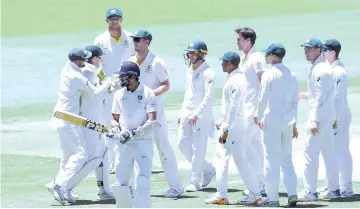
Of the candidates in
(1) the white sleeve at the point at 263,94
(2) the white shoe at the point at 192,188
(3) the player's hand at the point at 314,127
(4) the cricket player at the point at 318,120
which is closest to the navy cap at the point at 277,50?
(1) the white sleeve at the point at 263,94

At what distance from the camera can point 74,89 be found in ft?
53.1

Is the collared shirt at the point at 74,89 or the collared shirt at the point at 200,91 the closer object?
the collared shirt at the point at 74,89

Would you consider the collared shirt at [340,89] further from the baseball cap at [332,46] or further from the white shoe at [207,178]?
the white shoe at [207,178]

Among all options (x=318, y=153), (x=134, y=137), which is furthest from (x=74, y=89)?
(x=318, y=153)

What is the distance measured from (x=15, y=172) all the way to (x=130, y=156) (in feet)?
16.5

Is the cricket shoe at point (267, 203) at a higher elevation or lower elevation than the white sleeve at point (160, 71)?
lower

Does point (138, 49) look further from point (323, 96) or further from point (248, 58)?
point (323, 96)

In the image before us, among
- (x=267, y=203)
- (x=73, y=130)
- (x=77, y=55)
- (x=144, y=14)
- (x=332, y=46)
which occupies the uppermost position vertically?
(x=144, y=14)

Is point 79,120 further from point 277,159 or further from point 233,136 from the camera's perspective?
point 277,159

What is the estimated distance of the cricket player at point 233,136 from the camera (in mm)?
15422

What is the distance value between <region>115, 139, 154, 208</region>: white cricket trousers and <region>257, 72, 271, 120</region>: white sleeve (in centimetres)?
160

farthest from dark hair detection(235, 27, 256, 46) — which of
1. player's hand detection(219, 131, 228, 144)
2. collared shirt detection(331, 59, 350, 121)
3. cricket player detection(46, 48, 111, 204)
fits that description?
cricket player detection(46, 48, 111, 204)

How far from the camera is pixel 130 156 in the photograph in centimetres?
1438

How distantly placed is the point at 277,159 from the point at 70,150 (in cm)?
293
